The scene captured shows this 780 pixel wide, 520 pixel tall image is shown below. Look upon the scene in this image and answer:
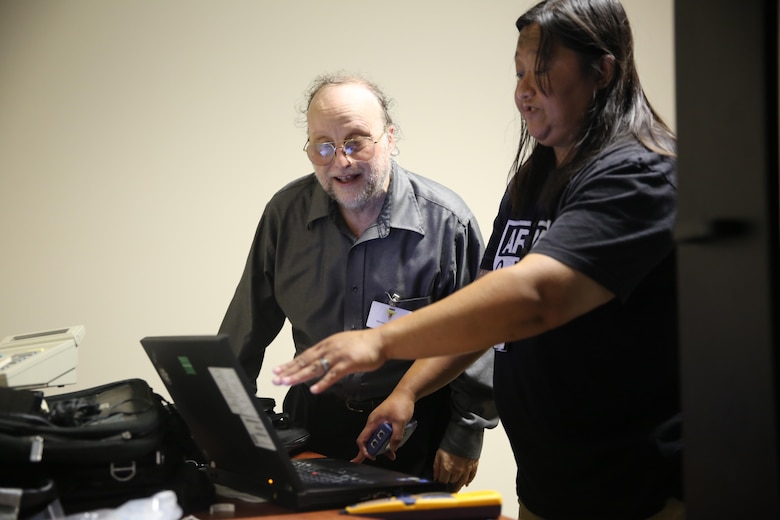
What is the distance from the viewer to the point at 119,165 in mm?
3395

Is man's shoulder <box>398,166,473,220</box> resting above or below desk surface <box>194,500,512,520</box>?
above

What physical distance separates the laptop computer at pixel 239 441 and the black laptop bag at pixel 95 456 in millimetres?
60

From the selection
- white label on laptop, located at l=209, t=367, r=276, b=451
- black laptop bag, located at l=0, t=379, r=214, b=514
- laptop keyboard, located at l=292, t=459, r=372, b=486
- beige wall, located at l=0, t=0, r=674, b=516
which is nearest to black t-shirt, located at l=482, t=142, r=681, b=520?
laptop keyboard, located at l=292, t=459, r=372, b=486

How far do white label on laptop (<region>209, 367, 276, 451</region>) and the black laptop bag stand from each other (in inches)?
6.7

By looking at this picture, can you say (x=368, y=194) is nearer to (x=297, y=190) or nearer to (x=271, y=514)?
(x=297, y=190)

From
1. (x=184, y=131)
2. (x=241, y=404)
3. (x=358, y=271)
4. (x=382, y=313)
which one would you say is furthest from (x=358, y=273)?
(x=184, y=131)

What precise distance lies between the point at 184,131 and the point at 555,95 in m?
2.21

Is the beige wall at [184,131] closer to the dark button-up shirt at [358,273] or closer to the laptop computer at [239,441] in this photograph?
the dark button-up shirt at [358,273]

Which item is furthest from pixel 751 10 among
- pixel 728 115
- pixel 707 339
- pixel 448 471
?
pixel 448 471

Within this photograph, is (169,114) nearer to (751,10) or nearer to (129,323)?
(129,323)

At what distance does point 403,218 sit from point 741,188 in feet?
4.92

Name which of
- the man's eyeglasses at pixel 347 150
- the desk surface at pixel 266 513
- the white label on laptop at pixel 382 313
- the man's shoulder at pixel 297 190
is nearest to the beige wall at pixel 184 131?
the man's shoulder at pixel 297 190

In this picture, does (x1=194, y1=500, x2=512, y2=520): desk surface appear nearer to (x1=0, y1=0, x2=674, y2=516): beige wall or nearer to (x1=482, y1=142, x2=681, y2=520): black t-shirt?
(x1=482, y1=142, x2=681, y2=520): black t-shirt

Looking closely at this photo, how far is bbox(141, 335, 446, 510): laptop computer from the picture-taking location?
1312 mm
